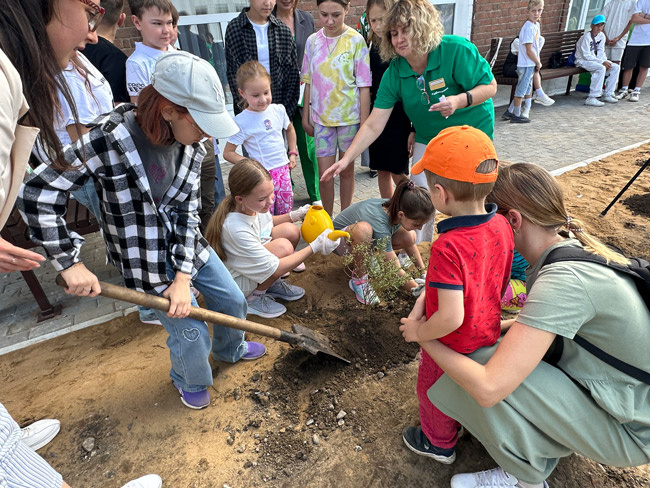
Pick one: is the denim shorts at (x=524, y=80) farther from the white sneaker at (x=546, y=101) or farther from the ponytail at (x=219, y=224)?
the ponytail at (x=219, y=224)

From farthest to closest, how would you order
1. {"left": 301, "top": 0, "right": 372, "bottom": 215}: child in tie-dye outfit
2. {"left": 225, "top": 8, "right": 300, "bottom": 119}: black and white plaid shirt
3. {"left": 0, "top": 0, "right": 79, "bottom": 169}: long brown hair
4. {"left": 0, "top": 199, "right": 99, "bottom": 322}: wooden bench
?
{"left": 225, "top": 8, "right": 300, "bottom": 119}: black and white plaid shirt → {"left": 301, "top": 0, "right": 372, "bottom": 215}: child in tie-dye outfit → {"left": 0, "top": 199, "right": 99, "bottom": 322}: wooden bench → {"left": 0, "top": 0, "right": 79, "bottom": 169}: long brown hair

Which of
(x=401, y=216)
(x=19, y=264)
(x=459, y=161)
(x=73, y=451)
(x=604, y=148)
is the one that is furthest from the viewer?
(x=604, y=148)

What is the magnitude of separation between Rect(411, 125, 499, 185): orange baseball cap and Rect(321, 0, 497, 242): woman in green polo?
141 centimetres

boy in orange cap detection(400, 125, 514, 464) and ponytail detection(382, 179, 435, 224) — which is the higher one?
boy in orange cap detection(400, 125, 514, 464)

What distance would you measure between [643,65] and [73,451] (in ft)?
38.8

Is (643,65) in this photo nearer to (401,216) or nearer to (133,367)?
(401,216)

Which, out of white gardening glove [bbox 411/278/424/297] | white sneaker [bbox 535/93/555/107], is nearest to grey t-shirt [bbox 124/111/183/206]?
white gardening glove [bbox 411/278/424/297]

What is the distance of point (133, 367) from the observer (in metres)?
2.72

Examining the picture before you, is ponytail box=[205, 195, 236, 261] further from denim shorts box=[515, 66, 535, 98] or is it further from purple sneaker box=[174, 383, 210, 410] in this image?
denim shorts box=[515, 66, 535, 98]

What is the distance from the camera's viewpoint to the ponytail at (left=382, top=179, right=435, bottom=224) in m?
2.86

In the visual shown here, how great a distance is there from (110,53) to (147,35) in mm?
353

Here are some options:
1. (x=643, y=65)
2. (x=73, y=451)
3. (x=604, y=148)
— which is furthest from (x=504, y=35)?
(x=73, y=451)

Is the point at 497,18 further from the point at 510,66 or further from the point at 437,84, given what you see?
the point at 437,84

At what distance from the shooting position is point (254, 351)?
277cm
